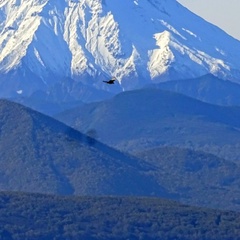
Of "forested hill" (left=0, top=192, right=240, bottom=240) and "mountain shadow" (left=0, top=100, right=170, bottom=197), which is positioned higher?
"forested hill" (left=0, top=192, right=240, bottom=240)

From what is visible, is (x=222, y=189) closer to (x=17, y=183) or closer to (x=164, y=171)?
(x=164, y=171)

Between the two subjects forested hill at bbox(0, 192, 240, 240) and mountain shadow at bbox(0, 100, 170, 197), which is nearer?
forested hill at bbox(0, 192, 240, 240)

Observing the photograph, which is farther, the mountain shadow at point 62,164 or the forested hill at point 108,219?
the mountain shadow at point 62,164

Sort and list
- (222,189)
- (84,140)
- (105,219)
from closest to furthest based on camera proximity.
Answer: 1. (105,219)
2. (84,140)
3. (222,189)

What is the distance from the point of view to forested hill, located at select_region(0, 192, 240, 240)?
142500 millimetres

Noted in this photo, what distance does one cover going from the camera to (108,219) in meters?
149

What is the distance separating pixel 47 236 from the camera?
460ft

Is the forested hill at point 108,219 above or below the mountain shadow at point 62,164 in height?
above

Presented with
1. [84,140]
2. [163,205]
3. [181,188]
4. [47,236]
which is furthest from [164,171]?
[47,236]

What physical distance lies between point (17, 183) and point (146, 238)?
4081cm

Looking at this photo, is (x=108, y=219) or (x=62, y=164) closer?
(x=108, y=219)

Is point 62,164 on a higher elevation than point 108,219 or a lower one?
lower

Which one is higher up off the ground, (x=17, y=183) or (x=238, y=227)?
(x=238, y=227)

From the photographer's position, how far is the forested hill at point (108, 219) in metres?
142
